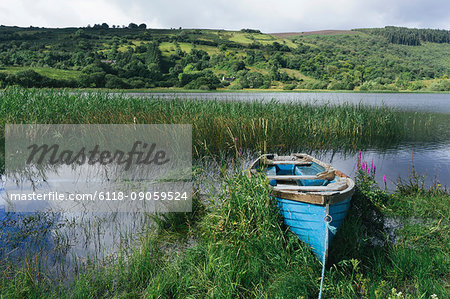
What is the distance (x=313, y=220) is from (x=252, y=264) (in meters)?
0.98

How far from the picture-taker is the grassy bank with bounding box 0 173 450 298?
128 inches

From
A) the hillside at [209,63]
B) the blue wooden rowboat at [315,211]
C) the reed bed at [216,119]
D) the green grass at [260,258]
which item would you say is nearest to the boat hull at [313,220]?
the blue wooden rowboat at [315,211]

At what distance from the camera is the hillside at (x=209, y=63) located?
59.0 m

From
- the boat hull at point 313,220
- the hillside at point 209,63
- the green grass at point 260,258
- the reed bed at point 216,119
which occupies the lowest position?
the green grass at point 260,258

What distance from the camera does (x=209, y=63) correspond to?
81.2 m

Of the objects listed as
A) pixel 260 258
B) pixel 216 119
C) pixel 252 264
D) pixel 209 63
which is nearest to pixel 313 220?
pixel 260 258

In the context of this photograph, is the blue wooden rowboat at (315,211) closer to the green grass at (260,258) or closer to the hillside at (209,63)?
the green grass at (260,258)

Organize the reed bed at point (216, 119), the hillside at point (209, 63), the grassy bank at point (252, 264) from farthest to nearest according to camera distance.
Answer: the hillside at point (209, 63) → the reed bed at point (216, 119) → the grassy bank at point (252, 264)

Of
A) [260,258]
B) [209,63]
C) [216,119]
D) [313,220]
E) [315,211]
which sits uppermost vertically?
[209,63]

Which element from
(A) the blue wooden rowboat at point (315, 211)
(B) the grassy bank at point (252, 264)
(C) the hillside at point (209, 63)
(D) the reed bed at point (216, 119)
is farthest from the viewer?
(C) the hillside at point (209, 63)

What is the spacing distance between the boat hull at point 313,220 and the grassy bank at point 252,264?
0.13 meters

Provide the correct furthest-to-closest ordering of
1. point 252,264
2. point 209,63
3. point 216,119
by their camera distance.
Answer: point 209,63 < point 216,119 < point 252,264

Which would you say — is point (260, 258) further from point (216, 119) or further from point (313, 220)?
point (216, 119)

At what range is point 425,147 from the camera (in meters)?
13.1
